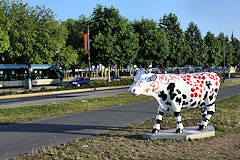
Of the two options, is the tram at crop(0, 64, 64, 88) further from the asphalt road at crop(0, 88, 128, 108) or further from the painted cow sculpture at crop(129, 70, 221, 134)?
the painted cow sculpture at crop(129, 70, 221, 134)

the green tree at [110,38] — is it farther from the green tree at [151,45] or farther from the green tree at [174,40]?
the green tree at [174,40]

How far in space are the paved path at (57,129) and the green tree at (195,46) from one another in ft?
159

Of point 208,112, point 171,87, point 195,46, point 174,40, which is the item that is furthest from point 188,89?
point 195,46

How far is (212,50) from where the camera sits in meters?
65.1

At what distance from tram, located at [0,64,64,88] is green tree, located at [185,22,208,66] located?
1228 inches

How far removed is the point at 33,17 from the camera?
4262 centimetres

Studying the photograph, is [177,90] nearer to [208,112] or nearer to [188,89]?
[188,89]

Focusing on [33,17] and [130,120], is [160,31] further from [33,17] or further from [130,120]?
[130,120]

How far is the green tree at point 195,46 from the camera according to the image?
5853 centimetres

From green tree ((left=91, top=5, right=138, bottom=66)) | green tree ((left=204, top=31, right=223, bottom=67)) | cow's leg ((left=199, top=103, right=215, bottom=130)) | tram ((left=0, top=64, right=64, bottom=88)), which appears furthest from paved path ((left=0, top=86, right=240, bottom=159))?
green tree ((left=204, top=31, right=223, bottom=67))

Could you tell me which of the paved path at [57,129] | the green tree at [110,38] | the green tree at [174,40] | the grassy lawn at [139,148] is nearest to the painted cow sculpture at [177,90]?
the grassy lawn at [139,148]

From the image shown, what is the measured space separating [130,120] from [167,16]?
46.1 m

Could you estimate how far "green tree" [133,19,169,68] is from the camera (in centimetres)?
4753

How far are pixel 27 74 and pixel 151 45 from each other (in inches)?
878
